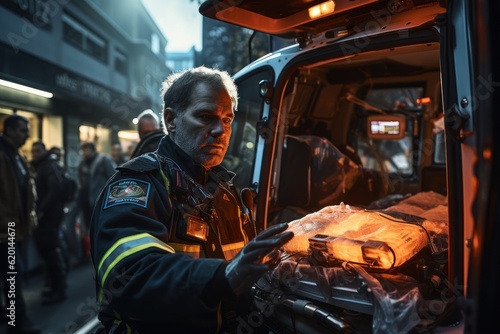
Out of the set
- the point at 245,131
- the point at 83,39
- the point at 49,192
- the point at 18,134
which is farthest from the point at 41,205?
the point at 83,39

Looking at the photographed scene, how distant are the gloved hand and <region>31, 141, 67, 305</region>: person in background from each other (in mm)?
5224

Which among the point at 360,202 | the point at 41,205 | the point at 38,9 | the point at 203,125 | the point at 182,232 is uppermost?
the point at 38,9

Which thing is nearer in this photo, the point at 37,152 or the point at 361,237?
the point at 361,237

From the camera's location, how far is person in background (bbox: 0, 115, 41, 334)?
450 cm

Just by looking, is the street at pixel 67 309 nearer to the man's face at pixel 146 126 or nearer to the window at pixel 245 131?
the man's face at pixel 146 126

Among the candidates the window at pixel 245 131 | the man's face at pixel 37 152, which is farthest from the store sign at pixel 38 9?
the window at pixel 245 131

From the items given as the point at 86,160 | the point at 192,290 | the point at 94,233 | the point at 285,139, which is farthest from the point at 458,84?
the point at 86,160

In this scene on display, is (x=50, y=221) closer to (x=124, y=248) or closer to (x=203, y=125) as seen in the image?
(x=203, y=125)

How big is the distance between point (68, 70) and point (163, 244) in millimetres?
Result: 9216

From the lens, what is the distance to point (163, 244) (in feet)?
4.95

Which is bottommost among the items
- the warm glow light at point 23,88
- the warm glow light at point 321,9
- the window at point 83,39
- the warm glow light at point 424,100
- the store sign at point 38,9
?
the warm glow light at point 424,100

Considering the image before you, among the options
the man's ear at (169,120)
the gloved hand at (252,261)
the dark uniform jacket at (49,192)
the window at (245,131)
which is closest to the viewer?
the gloved hand at (252,261)

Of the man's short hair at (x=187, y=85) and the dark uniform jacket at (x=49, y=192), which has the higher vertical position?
the man's short hair at (x=187, y=85)

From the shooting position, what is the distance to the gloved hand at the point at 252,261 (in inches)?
51.6
